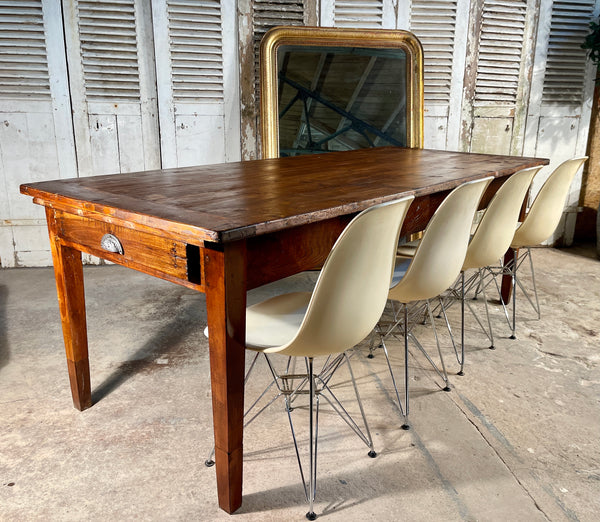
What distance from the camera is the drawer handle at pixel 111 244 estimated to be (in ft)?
5.75

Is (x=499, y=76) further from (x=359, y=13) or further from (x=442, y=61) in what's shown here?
(x=359, y=13)

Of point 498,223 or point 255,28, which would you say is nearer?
point 498,223

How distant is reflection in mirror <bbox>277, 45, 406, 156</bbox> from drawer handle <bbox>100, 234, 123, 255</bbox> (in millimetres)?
2547

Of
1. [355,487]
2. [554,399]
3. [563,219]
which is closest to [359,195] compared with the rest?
[355,487]

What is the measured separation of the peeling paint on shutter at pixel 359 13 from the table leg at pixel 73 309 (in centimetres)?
307

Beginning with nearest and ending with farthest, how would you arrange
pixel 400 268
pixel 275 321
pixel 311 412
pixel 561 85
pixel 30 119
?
1. pixel 311 412
2. pixel 275 321
3. pixel 400 268
4. pixel 30 119
5. pixel 561 85

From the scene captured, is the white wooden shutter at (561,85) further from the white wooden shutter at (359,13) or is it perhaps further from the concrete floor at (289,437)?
the concrete floor at (289,437)

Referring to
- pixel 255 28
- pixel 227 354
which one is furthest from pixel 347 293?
pixel 255 28

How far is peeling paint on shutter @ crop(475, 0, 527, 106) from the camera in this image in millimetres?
4457

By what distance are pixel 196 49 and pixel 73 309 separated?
264 centimetres

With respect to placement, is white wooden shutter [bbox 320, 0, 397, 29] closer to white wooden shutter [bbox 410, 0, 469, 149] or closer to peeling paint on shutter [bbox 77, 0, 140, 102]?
white wooden shutter [bbox 410, 0, 469, 149]

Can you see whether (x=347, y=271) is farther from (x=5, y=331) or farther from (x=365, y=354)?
(x=5, y=331)

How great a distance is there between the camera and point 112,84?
4051mm

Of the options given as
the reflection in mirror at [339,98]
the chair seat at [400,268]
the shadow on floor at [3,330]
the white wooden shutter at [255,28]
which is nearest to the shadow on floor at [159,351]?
the shadow on floor at [3,330]
